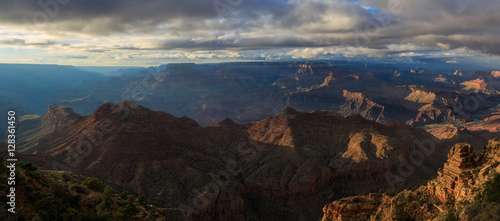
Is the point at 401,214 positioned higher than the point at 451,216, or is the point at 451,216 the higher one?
the point at 451,216

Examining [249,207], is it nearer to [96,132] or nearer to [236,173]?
[236,173]

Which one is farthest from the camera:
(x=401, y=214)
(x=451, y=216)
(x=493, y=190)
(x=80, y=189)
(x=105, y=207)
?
(x=80, y=189)

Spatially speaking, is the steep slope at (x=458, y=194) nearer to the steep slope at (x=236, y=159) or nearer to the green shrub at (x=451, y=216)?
the green shrub at (x=451, y=216)

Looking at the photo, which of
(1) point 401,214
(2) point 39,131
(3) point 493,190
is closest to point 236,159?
(1) point 401,214

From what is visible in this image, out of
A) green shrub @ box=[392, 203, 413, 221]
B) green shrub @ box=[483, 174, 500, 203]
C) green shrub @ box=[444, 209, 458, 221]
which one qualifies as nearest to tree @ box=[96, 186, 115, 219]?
green shrub @ box=[392, 203, 413, 221]

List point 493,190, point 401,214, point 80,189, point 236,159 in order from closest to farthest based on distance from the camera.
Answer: point 493,190, point 401,214, point 80,189, point 236,159

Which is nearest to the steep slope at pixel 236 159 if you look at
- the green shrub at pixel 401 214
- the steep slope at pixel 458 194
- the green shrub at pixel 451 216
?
the steep slope at pixel 458 194

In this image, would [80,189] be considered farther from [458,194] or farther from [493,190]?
[493,190]

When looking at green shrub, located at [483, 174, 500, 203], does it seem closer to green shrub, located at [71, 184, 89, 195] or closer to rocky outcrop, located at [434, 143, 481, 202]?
rocky outcrop, located at [434, 143, 481, 202]

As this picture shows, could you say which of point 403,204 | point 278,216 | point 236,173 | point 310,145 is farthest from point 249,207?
point 403,204
